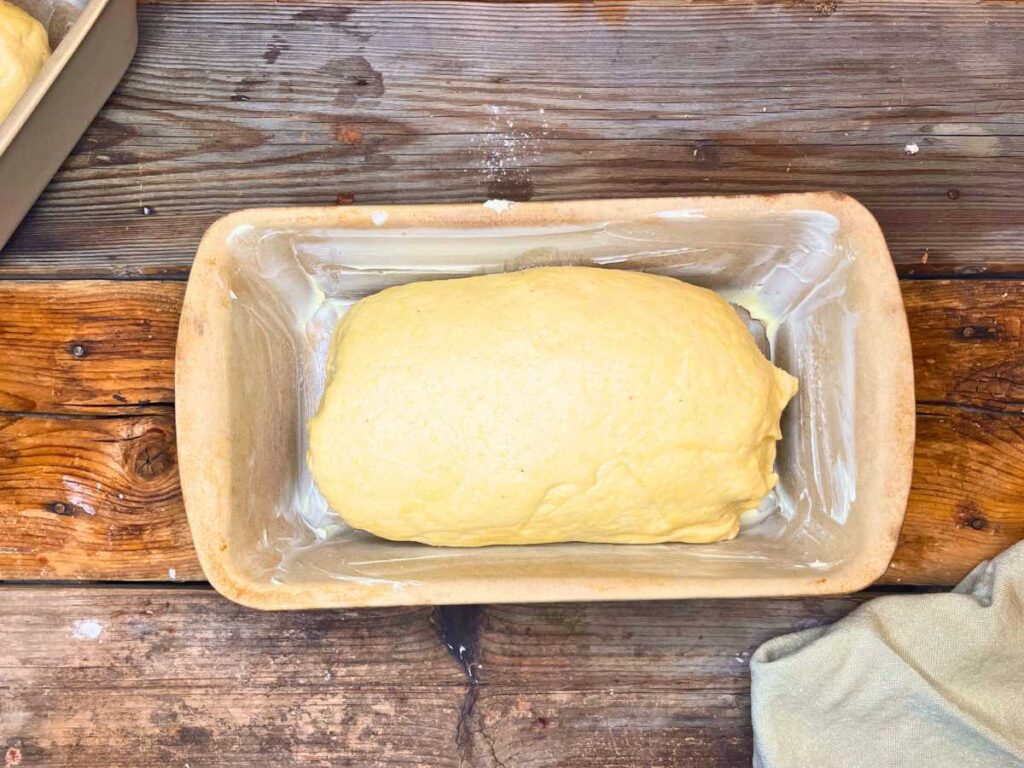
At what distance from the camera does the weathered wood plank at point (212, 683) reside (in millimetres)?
1011

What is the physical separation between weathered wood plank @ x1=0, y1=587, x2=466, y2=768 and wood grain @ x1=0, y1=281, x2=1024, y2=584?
0.06 meters

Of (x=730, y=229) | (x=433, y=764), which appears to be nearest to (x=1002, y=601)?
(x=730, y=229)

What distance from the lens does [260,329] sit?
90 cm

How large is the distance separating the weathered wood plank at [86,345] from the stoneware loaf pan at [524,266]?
214 mm

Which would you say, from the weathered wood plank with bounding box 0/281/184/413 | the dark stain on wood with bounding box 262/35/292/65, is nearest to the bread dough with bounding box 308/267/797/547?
the weathered wood plank with bounding box 0/281/184/413

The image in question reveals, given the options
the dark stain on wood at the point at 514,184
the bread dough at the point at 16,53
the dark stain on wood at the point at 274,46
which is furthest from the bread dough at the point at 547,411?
the bread dough at the point at 16,53

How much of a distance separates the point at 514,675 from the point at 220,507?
1.58 feet

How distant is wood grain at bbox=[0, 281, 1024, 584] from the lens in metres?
1.01

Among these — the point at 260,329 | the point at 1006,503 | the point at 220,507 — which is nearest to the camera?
the point at 220,507

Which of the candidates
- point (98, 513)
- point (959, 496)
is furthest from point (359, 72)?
point (959, 496)

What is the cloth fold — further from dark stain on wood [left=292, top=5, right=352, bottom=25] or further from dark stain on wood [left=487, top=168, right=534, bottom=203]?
dark stain on wood [left=292, top=5, right=352, bottom=25]

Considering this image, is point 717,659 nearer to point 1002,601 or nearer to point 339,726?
point 1002,601

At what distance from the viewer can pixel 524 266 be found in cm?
93

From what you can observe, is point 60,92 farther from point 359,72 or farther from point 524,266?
point 524,266
